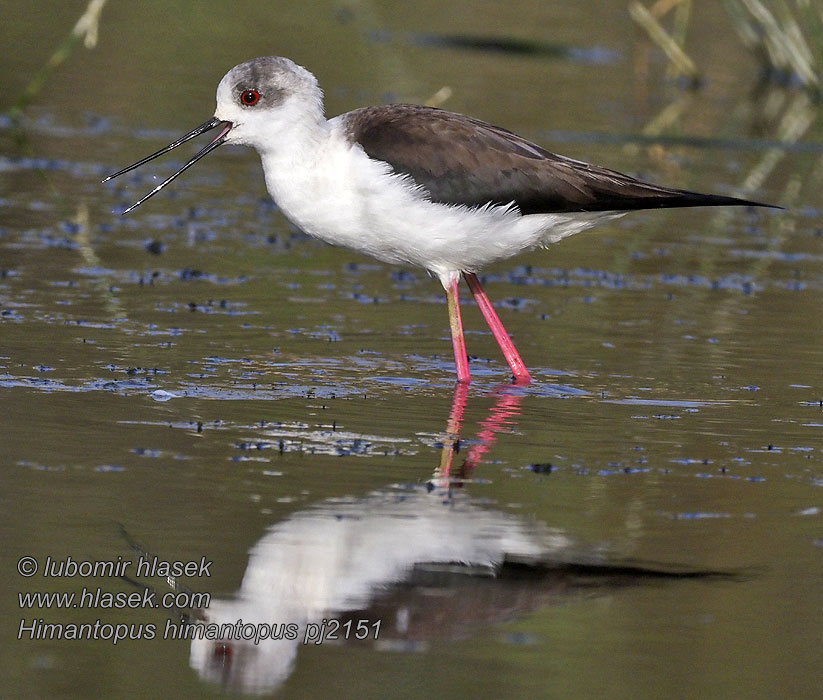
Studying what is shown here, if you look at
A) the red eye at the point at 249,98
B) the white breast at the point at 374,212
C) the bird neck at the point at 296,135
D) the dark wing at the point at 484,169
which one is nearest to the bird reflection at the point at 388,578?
the white breast at the point at 374,212

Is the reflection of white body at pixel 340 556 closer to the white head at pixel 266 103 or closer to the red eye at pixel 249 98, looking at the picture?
the white head at pixel 266 103

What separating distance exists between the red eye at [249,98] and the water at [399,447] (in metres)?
1.29

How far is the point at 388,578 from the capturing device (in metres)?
5.14

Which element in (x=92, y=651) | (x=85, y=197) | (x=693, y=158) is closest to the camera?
(x=92, y=651)

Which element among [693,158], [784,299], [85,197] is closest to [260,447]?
[784,299]

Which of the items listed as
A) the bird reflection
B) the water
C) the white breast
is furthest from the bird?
the bird reflection

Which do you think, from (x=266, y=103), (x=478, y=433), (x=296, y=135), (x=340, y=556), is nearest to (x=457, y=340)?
(x=478, y=433)

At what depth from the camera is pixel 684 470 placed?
6465 millimetres

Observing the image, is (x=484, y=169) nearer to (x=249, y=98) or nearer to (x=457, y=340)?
(x=457, y=340)

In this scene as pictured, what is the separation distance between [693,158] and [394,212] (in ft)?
27.6

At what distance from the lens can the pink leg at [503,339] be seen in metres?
8.04

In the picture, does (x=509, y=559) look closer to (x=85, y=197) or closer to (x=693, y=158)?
(x=85, y=197)

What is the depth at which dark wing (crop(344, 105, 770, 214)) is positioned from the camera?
779 cm

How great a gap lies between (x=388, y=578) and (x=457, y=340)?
3.06 metres
